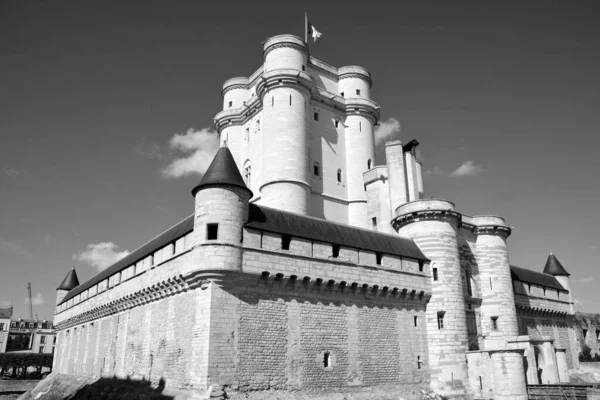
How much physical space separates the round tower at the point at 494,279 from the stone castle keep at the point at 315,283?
0.28ft

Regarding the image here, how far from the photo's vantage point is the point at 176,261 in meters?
20.2

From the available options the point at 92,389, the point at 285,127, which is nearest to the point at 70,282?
the point at 92,389

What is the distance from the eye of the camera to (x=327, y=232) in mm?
22281

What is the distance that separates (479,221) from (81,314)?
28166 mm

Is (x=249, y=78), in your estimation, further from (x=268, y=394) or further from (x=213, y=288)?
(x=268, y=394)

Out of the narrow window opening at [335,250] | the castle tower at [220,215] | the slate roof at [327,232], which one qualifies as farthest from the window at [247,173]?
the castle tower at [220,215]

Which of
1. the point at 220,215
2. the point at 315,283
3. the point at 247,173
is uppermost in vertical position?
the point at 247,173

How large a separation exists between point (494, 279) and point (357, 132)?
14590 mm

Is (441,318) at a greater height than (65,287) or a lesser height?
lesser

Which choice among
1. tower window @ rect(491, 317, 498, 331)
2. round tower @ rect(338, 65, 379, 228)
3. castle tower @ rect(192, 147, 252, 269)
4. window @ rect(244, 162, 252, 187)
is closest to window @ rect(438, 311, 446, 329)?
tower window @ rect(491, 317, 498, 331)

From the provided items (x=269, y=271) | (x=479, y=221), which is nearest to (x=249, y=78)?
(x=479, y=221)

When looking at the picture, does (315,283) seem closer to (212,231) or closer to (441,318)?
(212,231)

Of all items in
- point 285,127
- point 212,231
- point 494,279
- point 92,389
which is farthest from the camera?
point 285,127

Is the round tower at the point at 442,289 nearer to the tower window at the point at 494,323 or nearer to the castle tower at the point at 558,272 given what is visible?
the tower window at the point at 494,323
